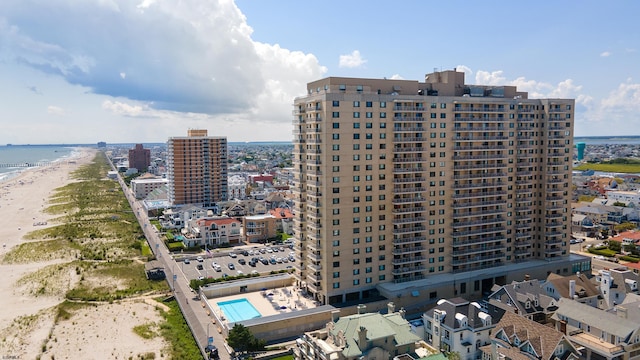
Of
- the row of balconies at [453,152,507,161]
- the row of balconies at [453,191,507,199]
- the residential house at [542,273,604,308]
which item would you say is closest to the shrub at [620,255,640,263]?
the row of balconies at [453,191,507,199]

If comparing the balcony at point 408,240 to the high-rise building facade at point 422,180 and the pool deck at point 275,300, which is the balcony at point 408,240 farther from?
the pool deck at point 275,300

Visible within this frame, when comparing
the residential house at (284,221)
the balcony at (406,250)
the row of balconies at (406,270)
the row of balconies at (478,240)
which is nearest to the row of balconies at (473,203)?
the row of balconies at (478,240)

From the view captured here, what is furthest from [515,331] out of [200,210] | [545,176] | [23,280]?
[200,210]

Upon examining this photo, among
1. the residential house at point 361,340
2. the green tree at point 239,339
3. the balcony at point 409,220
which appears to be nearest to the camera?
the residential house at point 361,340

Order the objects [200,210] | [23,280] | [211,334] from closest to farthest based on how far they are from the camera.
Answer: [211,334]
[23,280]
[200,210]

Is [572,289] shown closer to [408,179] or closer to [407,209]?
[407,209]

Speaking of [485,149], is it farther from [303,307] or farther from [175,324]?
[175,324]

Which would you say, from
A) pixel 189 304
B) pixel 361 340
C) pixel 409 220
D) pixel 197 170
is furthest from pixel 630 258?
pixel 197 170
